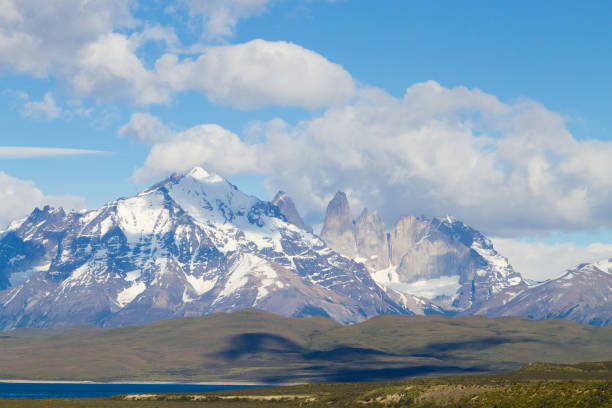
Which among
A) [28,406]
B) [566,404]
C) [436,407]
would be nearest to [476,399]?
[436,407]

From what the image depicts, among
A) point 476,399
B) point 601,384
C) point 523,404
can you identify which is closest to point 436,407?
point 476,399

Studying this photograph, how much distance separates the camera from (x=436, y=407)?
648 feet

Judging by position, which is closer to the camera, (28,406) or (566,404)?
(566,404)

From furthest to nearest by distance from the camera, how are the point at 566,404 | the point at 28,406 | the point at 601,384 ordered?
the point at 28,406
the point at 601,384
the point at 566,404

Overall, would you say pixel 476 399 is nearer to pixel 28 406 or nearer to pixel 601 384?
pixel 601 384

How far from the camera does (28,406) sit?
197 metres

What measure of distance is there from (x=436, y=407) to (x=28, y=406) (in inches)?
3638

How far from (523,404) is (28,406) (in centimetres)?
10908

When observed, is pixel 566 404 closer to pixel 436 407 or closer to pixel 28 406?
pixel 436 407

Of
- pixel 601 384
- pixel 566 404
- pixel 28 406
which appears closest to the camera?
pixel 566 404

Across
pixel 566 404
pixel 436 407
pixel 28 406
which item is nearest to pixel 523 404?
pixel 566 404

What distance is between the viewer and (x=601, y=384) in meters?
181

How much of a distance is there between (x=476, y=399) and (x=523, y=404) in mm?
15636

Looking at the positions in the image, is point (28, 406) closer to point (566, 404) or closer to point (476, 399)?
point (476, 399)
